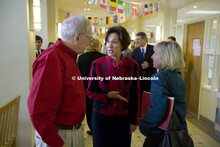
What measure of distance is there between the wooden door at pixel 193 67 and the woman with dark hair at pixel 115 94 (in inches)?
130

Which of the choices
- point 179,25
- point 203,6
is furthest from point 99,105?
point 179,25

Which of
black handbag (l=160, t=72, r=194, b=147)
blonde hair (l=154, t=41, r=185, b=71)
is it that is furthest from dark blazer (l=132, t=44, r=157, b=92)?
black handbag (l=160, t=72, r=194, b=147)

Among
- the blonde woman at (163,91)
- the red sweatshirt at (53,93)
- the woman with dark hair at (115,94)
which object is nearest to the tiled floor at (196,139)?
the woman with dark hair at (115,94)

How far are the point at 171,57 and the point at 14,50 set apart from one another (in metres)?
1.86

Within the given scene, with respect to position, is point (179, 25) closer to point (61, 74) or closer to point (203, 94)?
point (203, 94)

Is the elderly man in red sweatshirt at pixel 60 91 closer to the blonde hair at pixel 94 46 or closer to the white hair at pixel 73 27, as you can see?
the white hair at pixel 73 27

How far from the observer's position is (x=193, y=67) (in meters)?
4.54

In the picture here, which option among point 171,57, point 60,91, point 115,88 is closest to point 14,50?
point 115,88

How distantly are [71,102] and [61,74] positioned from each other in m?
0.20

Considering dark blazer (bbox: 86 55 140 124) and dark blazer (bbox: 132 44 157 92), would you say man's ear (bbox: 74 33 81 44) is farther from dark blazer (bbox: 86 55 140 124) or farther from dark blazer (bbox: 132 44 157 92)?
dark blazer (bbox: 132 44 157 92)

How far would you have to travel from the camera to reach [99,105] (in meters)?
1.58

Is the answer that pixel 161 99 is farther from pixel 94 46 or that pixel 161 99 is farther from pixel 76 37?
pixel 94 46

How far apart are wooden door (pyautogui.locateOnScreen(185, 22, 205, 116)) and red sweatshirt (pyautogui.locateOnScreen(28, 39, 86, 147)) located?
3983 mm

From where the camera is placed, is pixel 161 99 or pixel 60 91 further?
pixel 161 99
